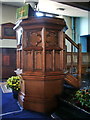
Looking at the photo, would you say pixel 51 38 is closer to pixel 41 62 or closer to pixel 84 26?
pixel 41 62

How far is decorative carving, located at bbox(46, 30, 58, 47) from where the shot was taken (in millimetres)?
2508

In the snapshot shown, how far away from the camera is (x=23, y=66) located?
2.57 m

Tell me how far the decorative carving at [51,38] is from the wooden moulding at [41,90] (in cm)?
51

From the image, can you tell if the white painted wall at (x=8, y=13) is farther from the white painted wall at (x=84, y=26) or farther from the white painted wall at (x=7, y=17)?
the white painted wall at (x=84, y=26)

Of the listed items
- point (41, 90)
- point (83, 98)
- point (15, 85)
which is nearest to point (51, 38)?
point (41, 90)

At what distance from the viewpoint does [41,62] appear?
2.51 meters

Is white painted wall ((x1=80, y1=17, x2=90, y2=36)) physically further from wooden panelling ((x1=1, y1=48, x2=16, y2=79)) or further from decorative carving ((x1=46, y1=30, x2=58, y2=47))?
decorative carving ((x1=46, y1=30, x2=58, y2=47))

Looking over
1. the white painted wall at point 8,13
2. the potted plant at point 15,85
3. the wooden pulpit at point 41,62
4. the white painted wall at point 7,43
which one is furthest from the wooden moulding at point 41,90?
the white painted wall at point 8,13

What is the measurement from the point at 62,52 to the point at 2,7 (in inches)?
220

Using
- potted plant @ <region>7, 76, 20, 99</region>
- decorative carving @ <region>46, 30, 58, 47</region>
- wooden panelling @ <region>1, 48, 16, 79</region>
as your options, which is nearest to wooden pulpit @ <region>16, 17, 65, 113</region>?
decorative carving @ <region>46, 30, 58, 47</region>

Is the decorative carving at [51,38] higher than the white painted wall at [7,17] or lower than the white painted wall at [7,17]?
lower

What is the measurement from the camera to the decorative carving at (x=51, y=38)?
2508 millimetres

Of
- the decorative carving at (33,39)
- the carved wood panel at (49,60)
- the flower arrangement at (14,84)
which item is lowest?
the flower arrangement at (14,84)

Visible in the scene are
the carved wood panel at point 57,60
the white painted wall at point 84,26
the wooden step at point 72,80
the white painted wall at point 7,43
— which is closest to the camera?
the carved wood panel at point 57,60
